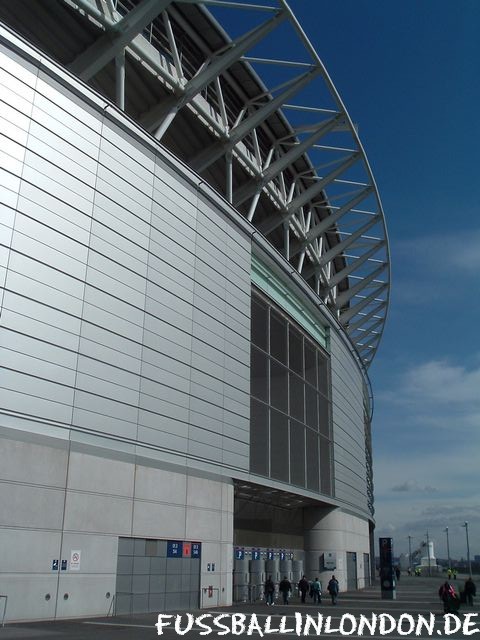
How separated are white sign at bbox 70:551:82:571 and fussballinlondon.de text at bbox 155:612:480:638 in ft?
8.34

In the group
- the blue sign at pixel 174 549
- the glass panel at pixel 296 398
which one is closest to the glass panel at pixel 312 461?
the glass panel at pixel 296 398

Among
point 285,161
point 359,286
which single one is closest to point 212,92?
point 285,161

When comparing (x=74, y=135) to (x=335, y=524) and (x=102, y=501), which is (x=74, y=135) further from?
(x=335, y=524)

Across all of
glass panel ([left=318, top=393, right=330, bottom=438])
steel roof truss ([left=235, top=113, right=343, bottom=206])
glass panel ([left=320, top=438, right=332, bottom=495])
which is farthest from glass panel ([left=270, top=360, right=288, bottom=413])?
steel roof truss ([left=235, top=113, right=343, bottom=206])

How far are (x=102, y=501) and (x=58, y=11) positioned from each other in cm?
1672

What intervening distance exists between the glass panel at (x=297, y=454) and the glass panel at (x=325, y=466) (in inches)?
135

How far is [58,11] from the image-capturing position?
76.3 ft

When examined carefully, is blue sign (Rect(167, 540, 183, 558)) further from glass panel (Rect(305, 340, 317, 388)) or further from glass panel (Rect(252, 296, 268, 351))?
glass panel (Rect(305, 340, 317, 388))

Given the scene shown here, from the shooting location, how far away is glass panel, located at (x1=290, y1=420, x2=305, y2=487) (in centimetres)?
3177

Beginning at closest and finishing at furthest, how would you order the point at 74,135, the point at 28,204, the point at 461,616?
the point at 28,204 < the point at 74,135 < the point at 461,616

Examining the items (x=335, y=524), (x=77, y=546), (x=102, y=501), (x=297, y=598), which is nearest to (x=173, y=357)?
(x=102, y=501)

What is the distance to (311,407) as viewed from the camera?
Answer: 3553cm

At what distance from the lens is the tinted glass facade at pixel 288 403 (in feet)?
95.1

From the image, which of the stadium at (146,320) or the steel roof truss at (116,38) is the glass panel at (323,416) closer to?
the stadium at (146,320)
